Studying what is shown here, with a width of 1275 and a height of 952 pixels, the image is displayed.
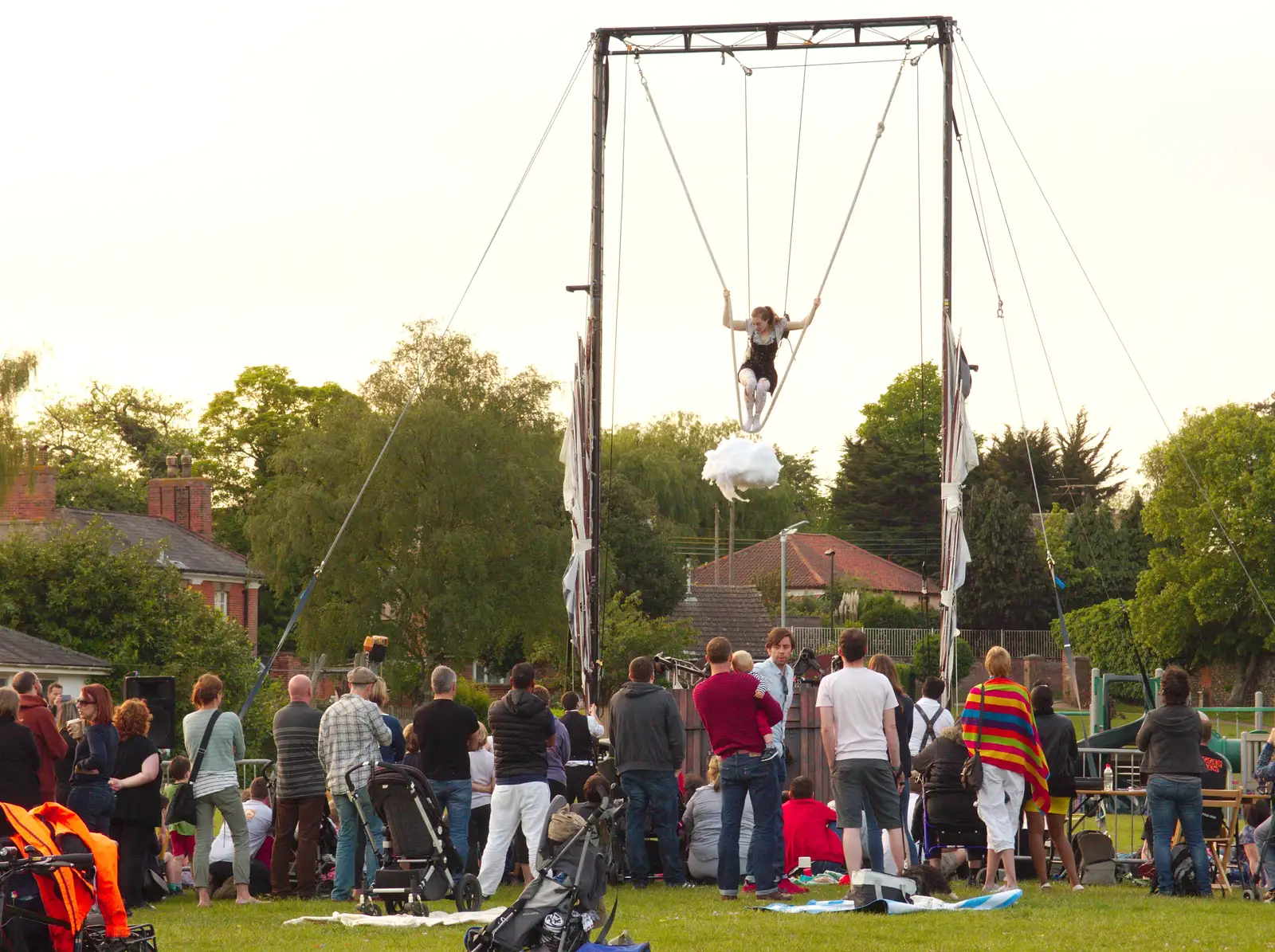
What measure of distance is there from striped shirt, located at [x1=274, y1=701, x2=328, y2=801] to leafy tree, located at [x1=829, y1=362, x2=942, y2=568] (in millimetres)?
52949

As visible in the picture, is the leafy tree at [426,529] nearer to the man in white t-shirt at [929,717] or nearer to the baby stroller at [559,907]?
the man in white t-shirt at [929,717]

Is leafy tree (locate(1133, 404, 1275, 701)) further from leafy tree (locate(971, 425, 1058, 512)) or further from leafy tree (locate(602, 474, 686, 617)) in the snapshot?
leafy tree (locate(602, 474, 686, 617))

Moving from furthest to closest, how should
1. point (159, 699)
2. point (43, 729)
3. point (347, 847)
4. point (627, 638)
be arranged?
point (627, 638) < point (159, 699) < point (347, 847) < point (43, 729)

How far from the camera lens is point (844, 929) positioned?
9023 mm

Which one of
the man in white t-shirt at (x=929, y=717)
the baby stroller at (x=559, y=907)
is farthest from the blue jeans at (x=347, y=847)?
the man in white t-shirt at (x=929, y=717)

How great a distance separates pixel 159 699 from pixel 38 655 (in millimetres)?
20704

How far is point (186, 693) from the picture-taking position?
110 feet

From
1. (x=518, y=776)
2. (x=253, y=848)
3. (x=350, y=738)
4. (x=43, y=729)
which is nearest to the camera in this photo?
(x=43, y=729)

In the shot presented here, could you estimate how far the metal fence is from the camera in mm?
52812

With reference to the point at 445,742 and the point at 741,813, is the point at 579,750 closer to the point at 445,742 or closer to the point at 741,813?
the point at 445,742

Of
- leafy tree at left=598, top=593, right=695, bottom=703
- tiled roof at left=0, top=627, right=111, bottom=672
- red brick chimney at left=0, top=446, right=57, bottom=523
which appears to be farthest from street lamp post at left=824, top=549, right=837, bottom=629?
tiled roof at left=0, top=627, right=111, bottom=672

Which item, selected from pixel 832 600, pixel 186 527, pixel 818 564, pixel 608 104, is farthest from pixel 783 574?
pixel 608 104

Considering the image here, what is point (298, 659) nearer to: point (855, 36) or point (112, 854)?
point (855, 36)

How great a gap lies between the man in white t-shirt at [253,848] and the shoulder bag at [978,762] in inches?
191
